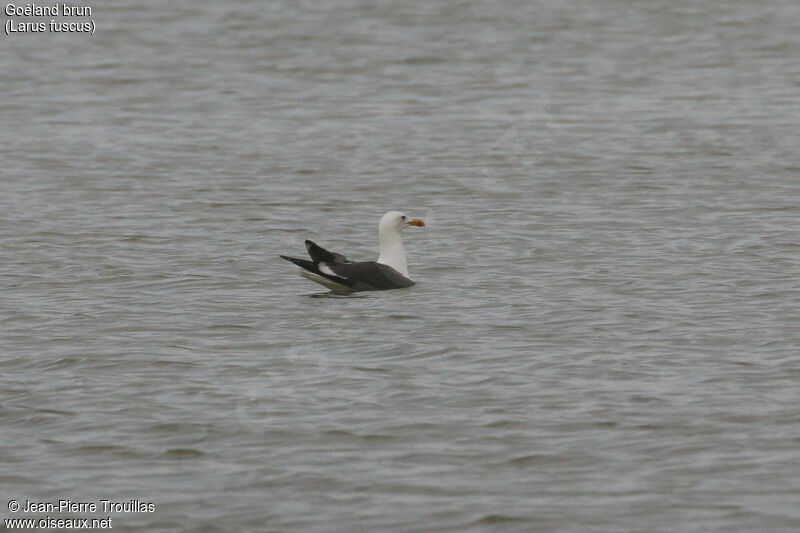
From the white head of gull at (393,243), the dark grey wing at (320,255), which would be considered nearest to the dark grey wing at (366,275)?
the dark grey wing at (320,255)

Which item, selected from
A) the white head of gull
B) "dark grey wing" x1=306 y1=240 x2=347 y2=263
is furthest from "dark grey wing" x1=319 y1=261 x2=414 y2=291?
the white head of gull

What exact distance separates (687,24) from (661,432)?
29.8 m

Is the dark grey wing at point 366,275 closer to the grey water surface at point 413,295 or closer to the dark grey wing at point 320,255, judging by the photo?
the dark grey wing at point 320,255

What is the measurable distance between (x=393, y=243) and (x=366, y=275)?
611mm

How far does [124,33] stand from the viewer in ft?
126

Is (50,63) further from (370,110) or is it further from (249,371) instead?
(249,371)

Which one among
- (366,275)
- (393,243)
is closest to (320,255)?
(366,275)

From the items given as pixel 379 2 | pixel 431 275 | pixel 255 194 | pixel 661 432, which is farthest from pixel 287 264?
pixel 379 2

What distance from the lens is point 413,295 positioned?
47.1 feet

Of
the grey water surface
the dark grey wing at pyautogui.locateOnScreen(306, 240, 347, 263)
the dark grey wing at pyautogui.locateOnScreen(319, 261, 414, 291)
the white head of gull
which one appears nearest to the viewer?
the grey water surface

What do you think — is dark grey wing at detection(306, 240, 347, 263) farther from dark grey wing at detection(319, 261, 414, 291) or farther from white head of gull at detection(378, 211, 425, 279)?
white head of gull at detection(378, 211, 425, 279)

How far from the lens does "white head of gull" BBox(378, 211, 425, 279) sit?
1489cm

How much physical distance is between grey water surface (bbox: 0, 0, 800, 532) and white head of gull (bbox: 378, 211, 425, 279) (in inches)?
13.5

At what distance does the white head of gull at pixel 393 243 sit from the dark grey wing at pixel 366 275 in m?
0.25
